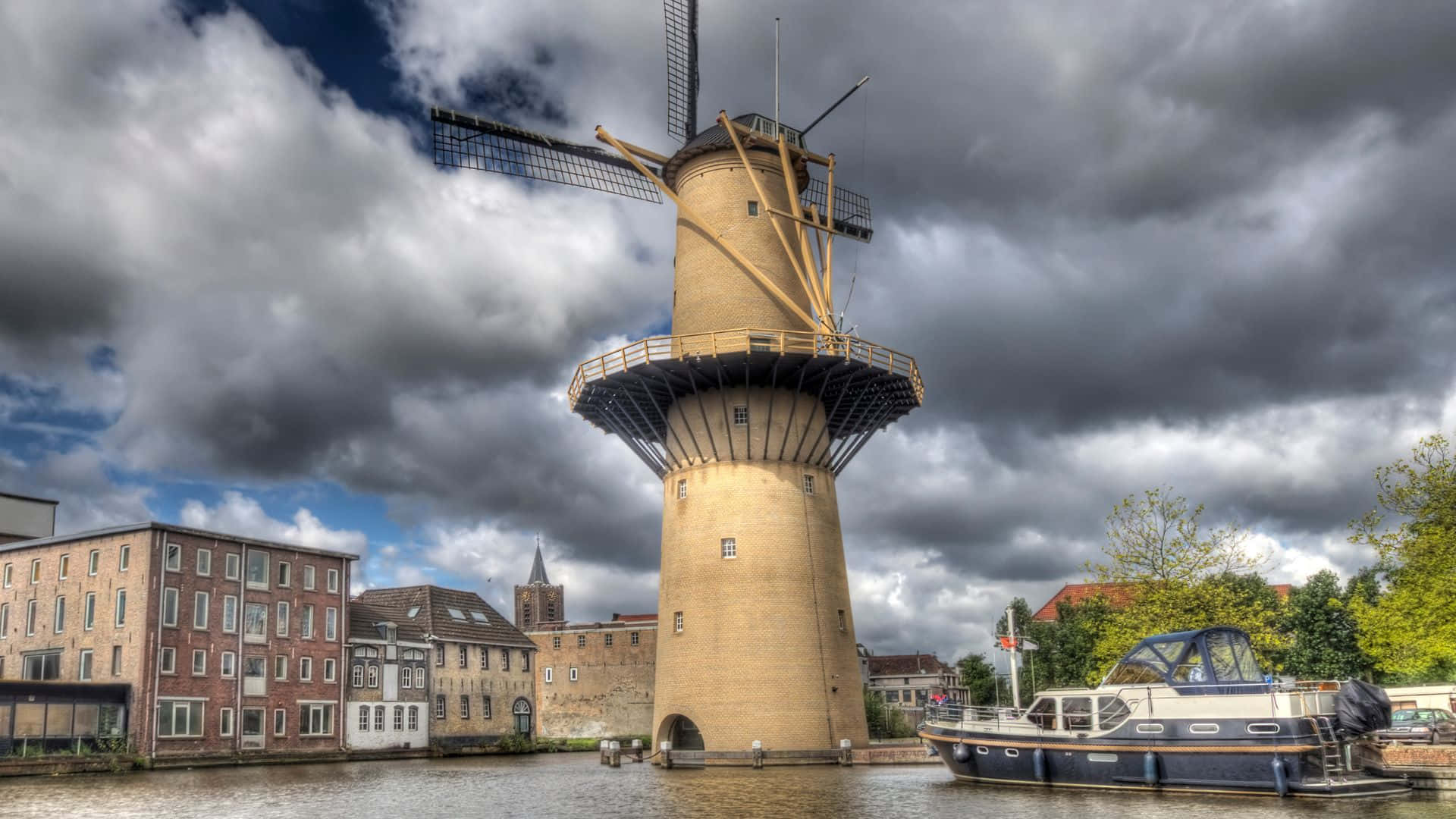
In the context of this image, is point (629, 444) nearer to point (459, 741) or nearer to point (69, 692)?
point (69, 692)

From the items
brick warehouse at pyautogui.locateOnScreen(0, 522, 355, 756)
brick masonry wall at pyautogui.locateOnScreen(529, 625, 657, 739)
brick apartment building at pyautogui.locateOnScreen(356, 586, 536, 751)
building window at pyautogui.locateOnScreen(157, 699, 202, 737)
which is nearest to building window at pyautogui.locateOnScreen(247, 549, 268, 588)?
brick warehouse at pyautogui.locateOnScreen(0, 522, 355, 756)

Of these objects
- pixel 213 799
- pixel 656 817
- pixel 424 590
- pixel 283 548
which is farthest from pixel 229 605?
pixel 656 817

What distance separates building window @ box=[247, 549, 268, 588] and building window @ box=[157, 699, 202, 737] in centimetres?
603

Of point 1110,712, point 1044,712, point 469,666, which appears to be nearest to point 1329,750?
point 1110,712

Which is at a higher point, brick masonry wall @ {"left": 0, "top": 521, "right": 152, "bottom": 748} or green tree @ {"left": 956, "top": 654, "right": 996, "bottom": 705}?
brick masonry wall @ {"left": 0, "top": 521, "right": 152, "bottom": 748}

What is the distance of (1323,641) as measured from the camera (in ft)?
194

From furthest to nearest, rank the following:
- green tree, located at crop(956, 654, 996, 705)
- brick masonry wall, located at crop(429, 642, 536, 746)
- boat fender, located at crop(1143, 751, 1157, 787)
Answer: green tree, located at crop(956, 654, 996, 705) < brick masonry wall, located at crop(429, 642, 536, 746) < boat fender, located at crop(1143, 751, 1157, 787)

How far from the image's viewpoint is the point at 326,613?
54.6 meters

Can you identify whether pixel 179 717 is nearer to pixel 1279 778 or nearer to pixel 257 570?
pixel 257 570

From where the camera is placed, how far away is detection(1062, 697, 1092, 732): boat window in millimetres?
26438

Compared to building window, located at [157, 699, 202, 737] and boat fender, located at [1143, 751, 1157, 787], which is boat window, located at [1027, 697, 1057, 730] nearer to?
boat fender, located at [1143, 751, 1157, 787]

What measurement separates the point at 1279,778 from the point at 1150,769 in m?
2.64

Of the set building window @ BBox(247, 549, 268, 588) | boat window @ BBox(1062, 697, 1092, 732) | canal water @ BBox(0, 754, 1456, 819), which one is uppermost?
building window @ BBox(247, 549, 268, 588)

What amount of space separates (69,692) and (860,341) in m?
31.9
